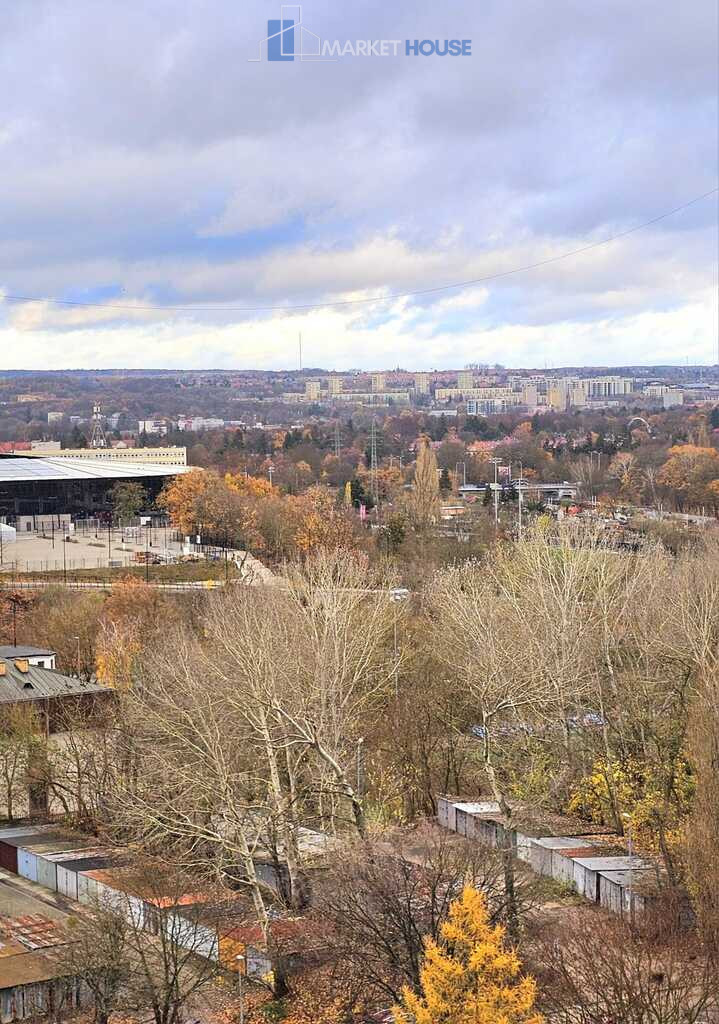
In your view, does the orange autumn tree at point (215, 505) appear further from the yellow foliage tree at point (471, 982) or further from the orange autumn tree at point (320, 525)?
the yellow foliage tree at point (471, 982)

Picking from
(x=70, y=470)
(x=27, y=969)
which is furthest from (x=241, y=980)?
(x=70, y=470)

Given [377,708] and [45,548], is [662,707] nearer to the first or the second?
[377,708]

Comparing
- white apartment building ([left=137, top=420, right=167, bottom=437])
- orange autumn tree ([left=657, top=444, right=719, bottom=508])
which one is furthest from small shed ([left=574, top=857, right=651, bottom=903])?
white apartment building ([left=137, top=420, right=167, bottom=437])

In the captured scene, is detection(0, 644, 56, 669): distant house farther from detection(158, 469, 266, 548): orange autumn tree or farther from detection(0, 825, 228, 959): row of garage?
detection(158, 469, 266, 548): orange autumn tree

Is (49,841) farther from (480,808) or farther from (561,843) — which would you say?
(561,843)

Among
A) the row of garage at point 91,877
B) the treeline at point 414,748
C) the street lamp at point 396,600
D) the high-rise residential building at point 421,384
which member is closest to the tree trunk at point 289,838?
the treeline at point 414,748

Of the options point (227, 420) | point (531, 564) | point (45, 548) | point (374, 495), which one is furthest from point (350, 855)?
point (227, 420)
